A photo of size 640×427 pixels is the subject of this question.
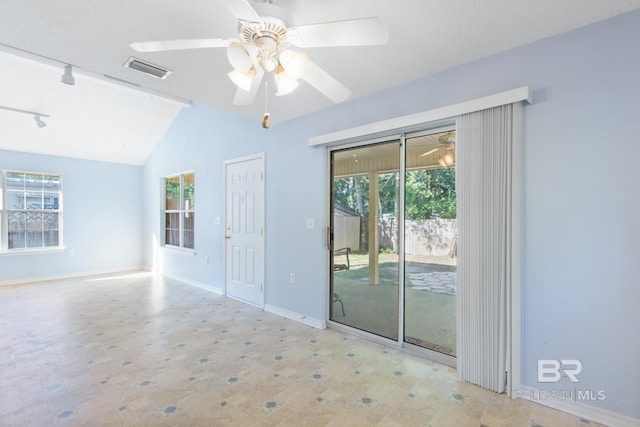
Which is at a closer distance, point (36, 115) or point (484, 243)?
point (484, 243)

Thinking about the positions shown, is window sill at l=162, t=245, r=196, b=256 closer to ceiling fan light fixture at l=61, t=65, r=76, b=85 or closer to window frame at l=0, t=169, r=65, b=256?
window frame at l=0, t=169, r=65, b=256

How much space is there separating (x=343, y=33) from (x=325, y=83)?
1.33 ft

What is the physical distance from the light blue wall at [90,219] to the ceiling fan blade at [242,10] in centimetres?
675

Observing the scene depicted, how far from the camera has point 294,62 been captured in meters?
1.60

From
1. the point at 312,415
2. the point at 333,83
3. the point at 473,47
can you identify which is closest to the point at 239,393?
the point at 312,415

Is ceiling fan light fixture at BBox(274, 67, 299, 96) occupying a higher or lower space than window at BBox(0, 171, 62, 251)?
higher

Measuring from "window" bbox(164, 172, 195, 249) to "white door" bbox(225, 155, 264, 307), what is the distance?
4.53 feet

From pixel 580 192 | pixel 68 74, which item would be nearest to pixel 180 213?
pixel 68 74

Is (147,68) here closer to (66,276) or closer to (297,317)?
(297,317)

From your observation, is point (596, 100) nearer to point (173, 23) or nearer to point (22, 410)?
point (173, 23)

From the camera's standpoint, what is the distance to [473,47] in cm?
221

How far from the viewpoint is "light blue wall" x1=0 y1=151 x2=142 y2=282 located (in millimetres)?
5680

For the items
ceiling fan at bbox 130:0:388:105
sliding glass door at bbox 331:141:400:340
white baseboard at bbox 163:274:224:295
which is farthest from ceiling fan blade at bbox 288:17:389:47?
white baseboard at bbox 163:274:224:295

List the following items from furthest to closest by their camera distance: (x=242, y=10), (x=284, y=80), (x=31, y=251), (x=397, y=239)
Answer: (x=31, y=251) < (x=397, y=239) < (x=284, y=80) < (x=242, y=10)
